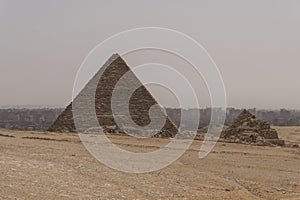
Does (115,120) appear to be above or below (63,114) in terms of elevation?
above

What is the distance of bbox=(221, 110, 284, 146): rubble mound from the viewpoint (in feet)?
95.0

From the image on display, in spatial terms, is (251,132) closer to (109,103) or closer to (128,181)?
(109,103)

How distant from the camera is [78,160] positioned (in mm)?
12602

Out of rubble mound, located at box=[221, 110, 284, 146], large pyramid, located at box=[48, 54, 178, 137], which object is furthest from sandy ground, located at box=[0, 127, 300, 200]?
rubble mound, located at box=[221, 110, 284, 146]

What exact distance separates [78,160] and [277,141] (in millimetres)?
19938

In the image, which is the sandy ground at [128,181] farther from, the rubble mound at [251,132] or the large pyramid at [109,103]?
the rubble mound at [251,132]

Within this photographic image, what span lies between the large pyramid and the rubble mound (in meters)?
4.68

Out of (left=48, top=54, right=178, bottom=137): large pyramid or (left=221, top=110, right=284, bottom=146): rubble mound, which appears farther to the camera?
(left=221, top=110, right=284, bottom=146): rubble mound

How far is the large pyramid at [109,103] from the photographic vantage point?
92.4 feet

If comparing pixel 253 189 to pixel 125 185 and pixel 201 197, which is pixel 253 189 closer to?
pixel 201 197

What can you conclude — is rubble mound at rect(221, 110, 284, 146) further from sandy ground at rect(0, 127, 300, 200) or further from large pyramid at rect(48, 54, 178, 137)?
sandy ground at rect(0, 127, 300, 200)

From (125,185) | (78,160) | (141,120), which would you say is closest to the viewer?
(125,185)

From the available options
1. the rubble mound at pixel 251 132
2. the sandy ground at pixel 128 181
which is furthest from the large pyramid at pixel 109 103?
the sandy ground at pixel 128 181

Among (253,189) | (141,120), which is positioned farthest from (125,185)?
(141,120)
